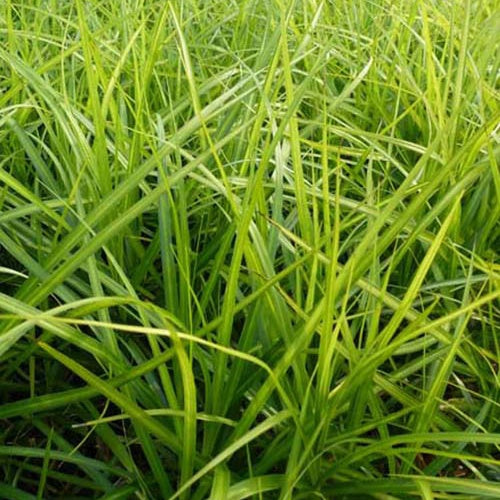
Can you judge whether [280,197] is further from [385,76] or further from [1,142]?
[385,76]

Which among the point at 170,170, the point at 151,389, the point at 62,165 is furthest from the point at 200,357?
the point at 62,165

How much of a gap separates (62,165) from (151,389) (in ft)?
1.33

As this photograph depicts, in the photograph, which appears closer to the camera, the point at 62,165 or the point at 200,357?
the point at 200,357

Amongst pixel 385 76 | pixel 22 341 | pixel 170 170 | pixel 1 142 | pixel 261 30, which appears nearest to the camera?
pixel 22 341

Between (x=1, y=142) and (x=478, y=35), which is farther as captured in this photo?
(x=478, y=35)

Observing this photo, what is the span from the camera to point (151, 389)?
2.71ft

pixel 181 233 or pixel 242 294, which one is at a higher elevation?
pixel 181 233

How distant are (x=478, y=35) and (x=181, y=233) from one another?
825 mm

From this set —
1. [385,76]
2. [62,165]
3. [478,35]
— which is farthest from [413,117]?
[62,165]

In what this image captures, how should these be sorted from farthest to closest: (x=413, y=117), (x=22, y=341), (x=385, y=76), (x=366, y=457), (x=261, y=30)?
(x=261, y=30) → (x=385, y=76) → (x=413, y=117) → (x=22, y=341) → (x=366, y=457)

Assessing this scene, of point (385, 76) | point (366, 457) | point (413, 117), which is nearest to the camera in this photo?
point (366, 457)

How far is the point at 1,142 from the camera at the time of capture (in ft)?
3.85

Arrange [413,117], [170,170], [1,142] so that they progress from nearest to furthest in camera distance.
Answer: [170,170]
[1,142]
[413,117]

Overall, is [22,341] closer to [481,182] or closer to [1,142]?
[1,142]
